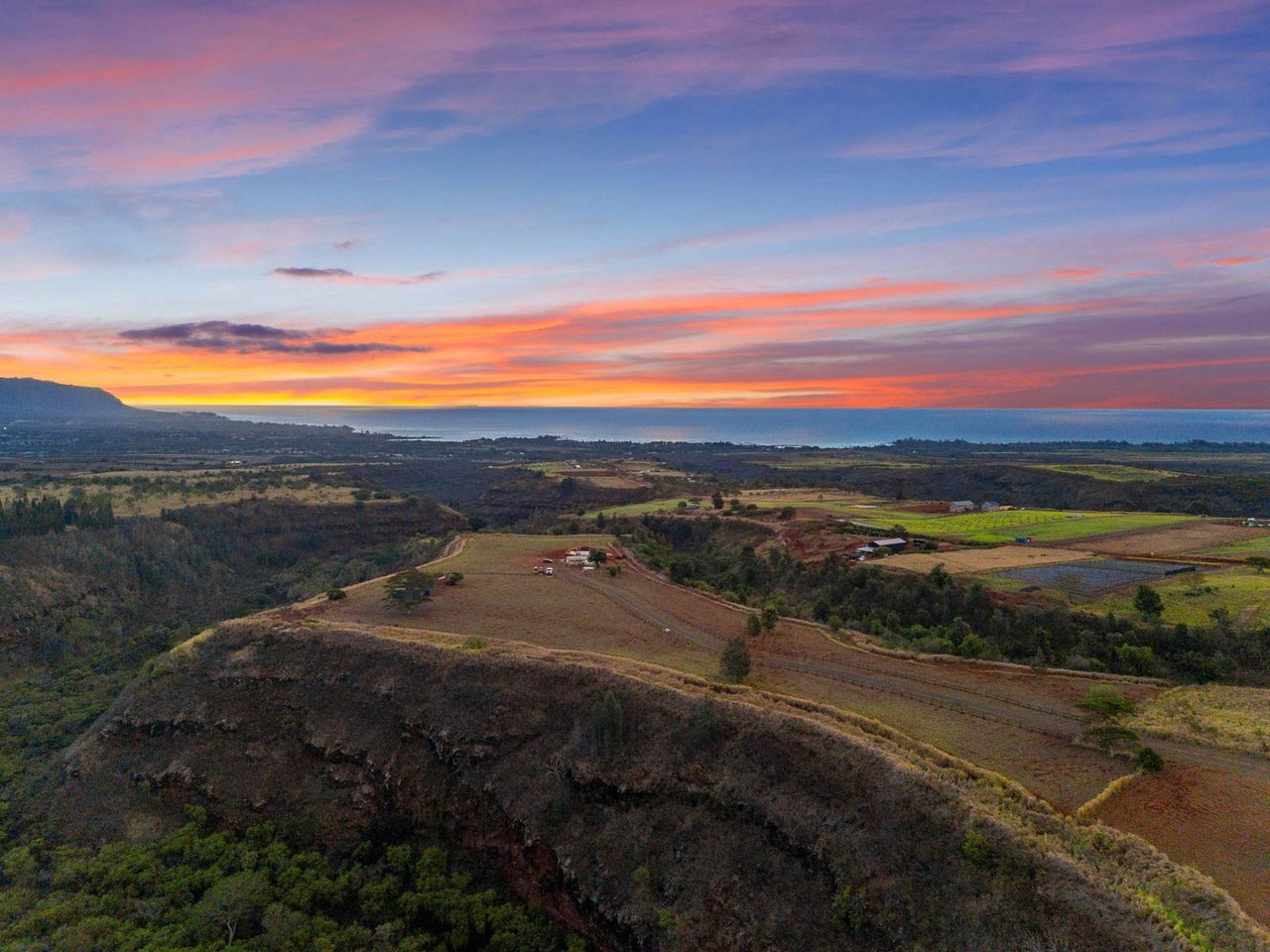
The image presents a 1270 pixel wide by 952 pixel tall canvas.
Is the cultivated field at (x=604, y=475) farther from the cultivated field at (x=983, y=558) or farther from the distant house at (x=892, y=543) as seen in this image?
the cultivated field at (x=983, y=558)

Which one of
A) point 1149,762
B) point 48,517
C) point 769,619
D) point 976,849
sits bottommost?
point 976,849

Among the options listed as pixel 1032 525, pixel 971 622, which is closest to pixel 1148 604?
pixel 971 622

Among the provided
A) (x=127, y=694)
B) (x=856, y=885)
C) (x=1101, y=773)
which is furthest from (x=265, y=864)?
(x=1101, y=773)

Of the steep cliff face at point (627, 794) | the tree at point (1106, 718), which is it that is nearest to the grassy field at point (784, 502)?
the tree at point (1106, 718)

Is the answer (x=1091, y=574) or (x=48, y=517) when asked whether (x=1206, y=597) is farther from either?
(x=48, y=517)

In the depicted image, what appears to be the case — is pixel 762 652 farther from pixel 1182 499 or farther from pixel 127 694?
pixel 1182 499

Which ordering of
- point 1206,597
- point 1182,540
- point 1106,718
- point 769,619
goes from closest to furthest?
point 1106,718
point 1206,597
point 769,619
point 1182,540

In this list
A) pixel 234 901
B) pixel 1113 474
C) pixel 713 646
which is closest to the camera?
pixel 234 901
